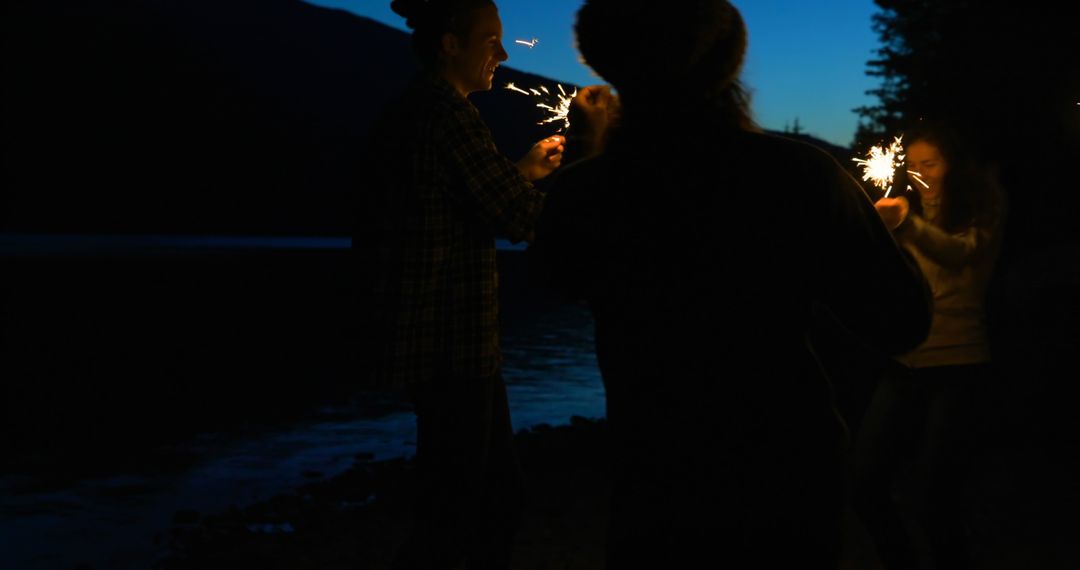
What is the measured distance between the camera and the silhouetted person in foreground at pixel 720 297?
1783 millimetres

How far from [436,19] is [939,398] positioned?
2.46 metres

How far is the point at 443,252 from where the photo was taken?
302 centimetres

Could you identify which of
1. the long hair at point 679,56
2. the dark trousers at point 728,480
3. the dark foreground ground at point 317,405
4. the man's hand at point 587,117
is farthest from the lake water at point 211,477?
the long hair at point 679,56

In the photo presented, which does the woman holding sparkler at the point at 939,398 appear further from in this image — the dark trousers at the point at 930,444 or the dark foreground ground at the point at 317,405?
the dark foreground ground at the point at 317,405

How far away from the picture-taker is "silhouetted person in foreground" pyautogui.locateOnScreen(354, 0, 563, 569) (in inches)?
117

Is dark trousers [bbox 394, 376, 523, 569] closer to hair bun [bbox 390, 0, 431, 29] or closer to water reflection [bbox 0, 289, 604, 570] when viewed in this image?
hair bun [bbox 390, 0, 431, 29]

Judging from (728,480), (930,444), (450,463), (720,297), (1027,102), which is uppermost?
(1027,102)

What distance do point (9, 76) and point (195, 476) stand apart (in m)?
218

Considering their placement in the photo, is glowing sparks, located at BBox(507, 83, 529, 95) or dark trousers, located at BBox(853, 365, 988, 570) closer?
glowing sparks, located at BBox(507, 83, 529, 95)

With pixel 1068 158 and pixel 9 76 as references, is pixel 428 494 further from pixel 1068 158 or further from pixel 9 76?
pixel 9 76

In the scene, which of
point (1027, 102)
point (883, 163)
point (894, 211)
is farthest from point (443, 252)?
point (1027, 102)

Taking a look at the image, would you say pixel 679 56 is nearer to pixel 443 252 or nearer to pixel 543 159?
pixel 443 252

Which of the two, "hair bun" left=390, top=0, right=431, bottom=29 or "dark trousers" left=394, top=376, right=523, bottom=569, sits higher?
"hair bun" left=390, top=0, right=431, bottom=29

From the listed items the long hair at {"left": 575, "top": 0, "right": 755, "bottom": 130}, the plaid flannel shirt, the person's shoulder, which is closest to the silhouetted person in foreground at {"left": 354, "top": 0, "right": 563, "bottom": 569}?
the plaid flannel shirt
